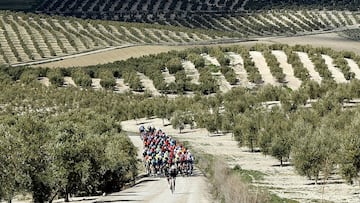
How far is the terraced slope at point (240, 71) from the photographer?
11606 centimetres

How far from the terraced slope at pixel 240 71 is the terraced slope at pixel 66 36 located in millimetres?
24627

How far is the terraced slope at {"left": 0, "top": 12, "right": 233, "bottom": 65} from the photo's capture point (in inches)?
6033

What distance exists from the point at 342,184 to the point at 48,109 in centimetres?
5650

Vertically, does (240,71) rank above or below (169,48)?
below

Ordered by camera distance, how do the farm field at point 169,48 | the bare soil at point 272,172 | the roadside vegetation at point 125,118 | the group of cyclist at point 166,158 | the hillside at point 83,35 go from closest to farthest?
the roadside vegetation at point 125,118
the bare soil at point 272,172
the group of cyclist at point 166,158
the farm field at point 169,48
the hillside at point 83,35

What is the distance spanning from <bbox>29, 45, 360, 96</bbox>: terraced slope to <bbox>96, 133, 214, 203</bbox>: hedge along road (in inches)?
2418

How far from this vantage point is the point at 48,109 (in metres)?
100

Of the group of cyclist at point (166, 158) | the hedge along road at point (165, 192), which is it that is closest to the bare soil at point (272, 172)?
the hedge along road at point (165, 192)

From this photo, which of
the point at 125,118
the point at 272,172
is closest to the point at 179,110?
the point at 125,118

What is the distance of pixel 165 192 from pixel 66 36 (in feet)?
416

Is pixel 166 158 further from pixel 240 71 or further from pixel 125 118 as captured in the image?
pixel 240 71

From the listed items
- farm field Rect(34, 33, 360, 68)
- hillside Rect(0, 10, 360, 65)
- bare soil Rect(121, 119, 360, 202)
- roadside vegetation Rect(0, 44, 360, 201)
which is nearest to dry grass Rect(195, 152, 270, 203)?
roadside vegetation Rect(0, 44, 360, 201)

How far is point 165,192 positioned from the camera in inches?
1699

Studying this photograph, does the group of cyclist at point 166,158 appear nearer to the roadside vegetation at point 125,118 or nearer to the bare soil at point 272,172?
the roadside vegetation at point 125,118
